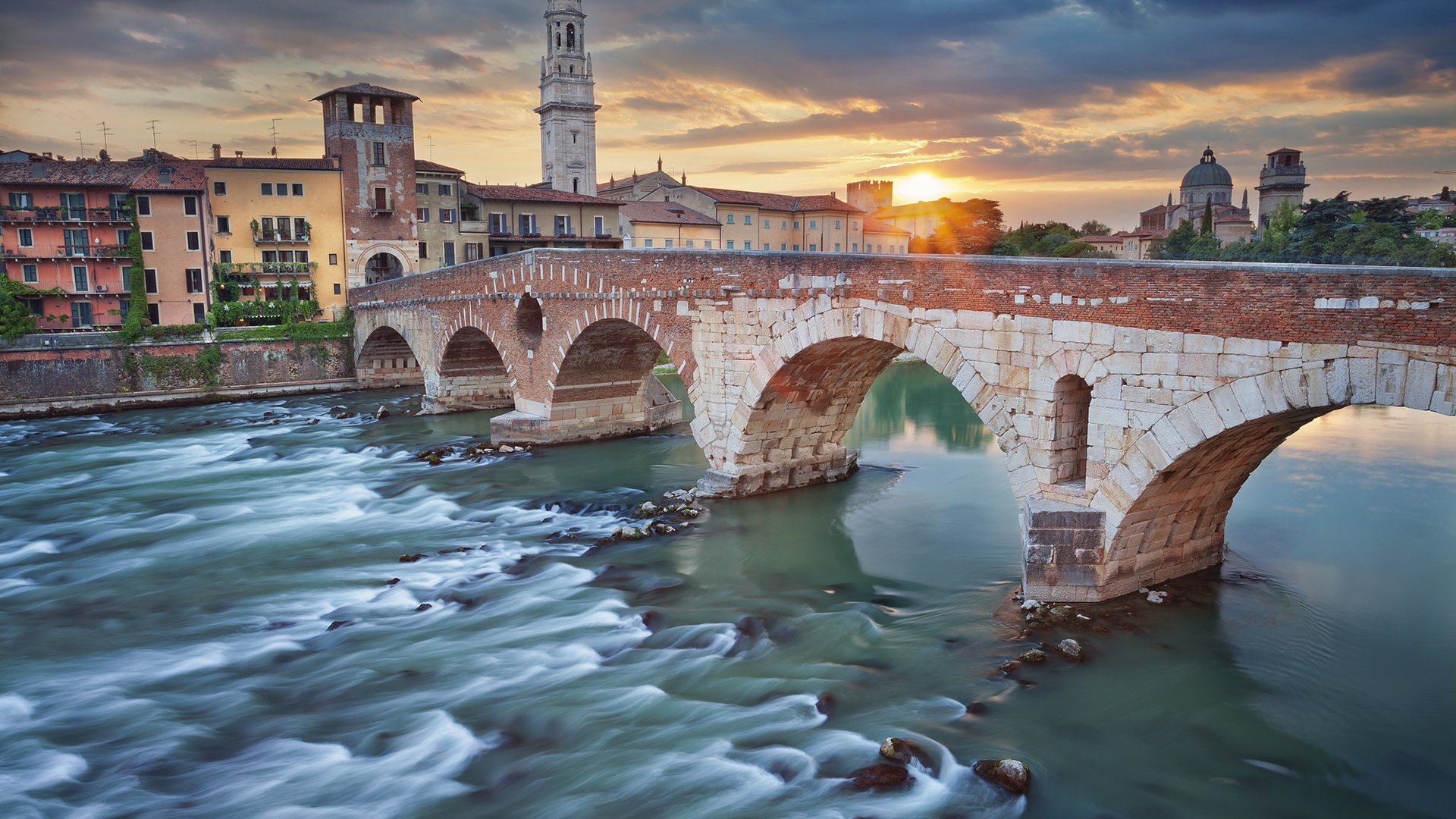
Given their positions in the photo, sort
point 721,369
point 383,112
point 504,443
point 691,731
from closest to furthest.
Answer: point 691,731 < point 721,369 < point 504,443 < point 383,112

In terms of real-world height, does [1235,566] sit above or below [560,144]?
below

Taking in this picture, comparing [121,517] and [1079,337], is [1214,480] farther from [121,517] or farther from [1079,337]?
[121,517]

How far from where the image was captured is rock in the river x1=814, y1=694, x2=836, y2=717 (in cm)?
946

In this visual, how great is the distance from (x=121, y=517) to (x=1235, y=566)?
18470 millimetres

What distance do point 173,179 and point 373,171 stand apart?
731 cm

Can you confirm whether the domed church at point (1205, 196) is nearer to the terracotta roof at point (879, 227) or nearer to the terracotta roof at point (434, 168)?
the terracotta roof at point (879, 227)

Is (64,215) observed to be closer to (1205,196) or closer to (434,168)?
(434,168)

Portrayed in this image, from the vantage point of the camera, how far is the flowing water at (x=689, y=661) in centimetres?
838

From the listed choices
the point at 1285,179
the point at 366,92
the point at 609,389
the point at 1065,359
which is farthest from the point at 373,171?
the point at 1285,179

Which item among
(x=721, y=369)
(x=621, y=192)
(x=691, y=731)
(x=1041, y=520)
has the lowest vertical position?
(x=691, y=731)

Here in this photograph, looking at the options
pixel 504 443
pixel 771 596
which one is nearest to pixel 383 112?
pixel 504 443

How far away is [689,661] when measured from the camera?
10828 mm

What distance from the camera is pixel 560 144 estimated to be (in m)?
59.9

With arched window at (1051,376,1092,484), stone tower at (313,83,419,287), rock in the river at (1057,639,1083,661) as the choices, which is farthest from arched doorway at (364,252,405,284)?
rock in the river at (1057,639,1083,661)
